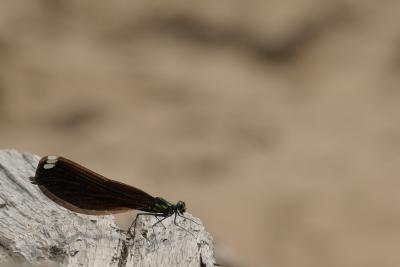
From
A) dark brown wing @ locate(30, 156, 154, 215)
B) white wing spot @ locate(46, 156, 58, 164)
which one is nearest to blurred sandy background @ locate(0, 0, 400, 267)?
dark brown wing @ locate(30, 156, 154, 215)

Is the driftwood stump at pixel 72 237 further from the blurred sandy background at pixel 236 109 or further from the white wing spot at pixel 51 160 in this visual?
the blurred sandy background at pixel 236 109

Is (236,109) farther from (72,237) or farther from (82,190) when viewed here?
(72,237)

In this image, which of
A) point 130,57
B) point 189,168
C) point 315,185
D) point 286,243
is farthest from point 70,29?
point 286,243

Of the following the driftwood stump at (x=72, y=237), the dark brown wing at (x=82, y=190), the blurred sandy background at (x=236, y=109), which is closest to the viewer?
the driftwood stump at (x=72, y=237)

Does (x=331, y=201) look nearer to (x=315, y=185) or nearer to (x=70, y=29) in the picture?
(x=315, y=185)

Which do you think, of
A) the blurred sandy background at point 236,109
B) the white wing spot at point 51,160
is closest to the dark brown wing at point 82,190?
the white wing spot at point 51,160

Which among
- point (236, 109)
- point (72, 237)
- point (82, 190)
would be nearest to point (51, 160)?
point (82, 190)

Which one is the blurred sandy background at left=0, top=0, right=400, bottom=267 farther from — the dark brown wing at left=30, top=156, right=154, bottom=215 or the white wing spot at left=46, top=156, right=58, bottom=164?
the white wing spot at left=46, top=156, right=58, bottom=164
